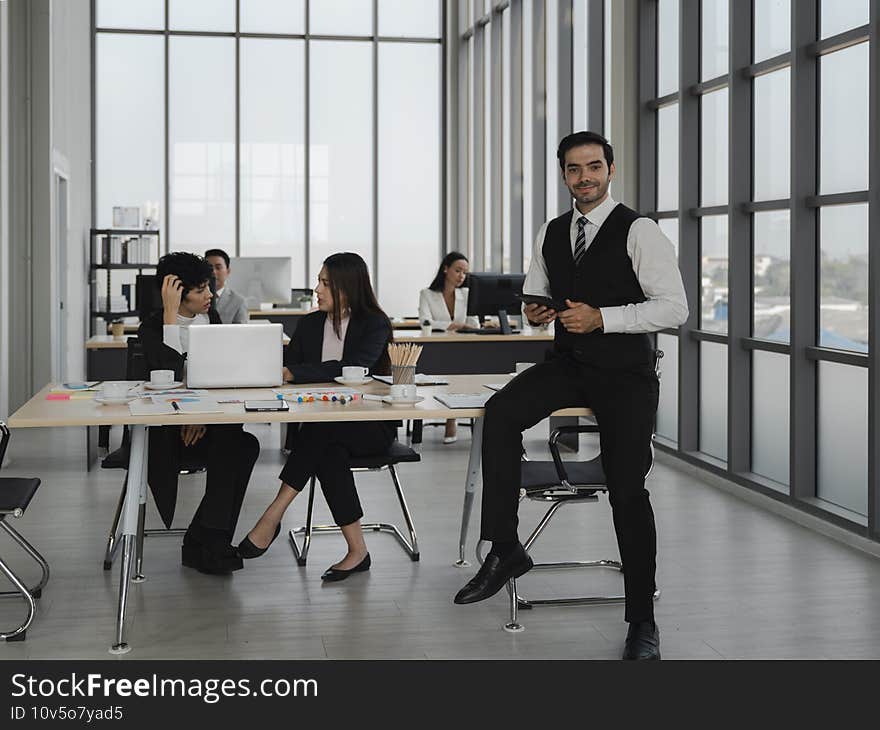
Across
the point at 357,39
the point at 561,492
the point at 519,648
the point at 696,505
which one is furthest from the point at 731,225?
the point at 357,39

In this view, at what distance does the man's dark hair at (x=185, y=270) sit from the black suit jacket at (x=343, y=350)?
63cm

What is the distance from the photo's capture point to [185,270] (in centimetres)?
543

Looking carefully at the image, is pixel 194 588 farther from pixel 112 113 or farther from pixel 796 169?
pixel 112 113

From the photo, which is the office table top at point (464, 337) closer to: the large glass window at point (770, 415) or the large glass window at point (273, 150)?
the large glass window at point (770, 415)

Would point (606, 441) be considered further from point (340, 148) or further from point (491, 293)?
point (340, 148)

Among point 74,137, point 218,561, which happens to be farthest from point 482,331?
point 74,137

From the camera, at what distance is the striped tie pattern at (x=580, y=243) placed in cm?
397

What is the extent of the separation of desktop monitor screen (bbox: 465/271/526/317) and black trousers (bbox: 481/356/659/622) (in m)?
3.96

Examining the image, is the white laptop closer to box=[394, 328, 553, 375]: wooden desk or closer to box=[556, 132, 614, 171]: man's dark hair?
box=[556, 132, 614, 171]: man's dark hair

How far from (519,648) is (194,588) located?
1379 mm

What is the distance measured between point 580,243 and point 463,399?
76 centimetres

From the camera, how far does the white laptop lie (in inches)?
180

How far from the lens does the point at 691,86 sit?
7.16 meters

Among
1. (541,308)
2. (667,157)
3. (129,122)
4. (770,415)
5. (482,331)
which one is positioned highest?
(129,122)
